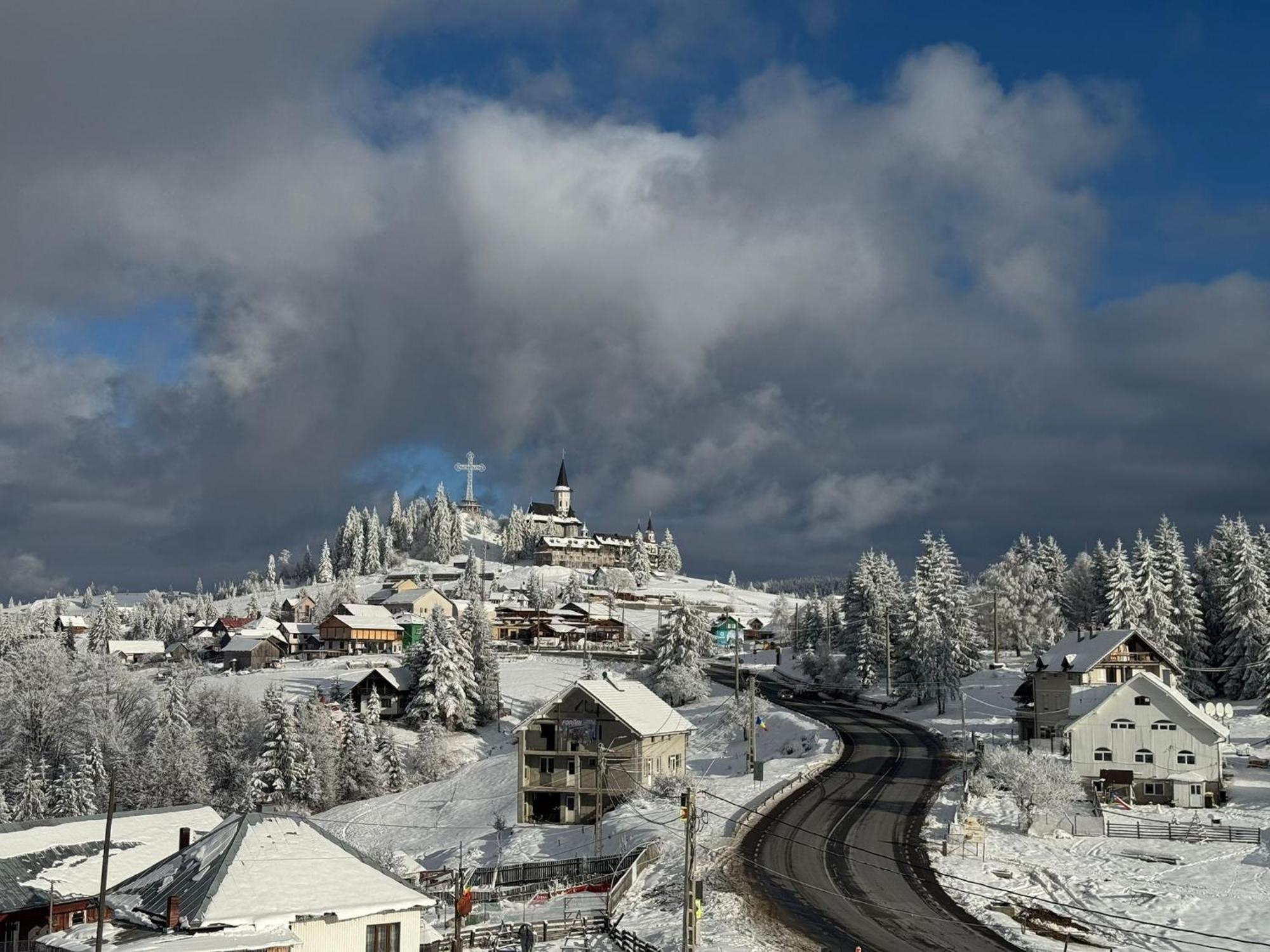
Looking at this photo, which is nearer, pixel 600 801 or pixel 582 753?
pixel 600 801

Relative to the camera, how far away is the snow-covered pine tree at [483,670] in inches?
4392

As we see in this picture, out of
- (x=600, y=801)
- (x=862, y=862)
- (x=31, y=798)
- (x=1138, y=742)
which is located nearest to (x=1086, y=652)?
(x=1138, y=742)

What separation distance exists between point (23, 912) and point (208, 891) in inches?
686

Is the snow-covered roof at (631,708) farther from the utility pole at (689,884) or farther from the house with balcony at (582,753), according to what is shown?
the utility pole at (689,884)

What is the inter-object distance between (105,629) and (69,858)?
141125 millimetres

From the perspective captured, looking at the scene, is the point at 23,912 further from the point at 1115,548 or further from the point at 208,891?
the point at 1115,548

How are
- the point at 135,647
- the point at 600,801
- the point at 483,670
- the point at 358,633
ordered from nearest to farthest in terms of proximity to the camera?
1. the point at 600,801
2. the point at 483,670
3. the point at 358,633
4. the point at 135,647

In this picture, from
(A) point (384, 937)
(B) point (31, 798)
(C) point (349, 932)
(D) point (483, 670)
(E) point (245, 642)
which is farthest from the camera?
(E) point (245, 642)

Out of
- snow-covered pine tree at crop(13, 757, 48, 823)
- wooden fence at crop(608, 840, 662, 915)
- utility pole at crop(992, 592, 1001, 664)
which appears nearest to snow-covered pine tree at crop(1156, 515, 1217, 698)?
utility pole at crop(992, 592, 1001, 664)

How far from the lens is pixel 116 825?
5056 centimetres

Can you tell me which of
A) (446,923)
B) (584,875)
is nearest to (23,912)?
(446,923)

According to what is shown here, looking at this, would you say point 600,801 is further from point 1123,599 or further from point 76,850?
point 1123,599

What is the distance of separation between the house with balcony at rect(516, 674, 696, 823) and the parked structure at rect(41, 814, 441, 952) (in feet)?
128

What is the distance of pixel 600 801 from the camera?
63.8 m
